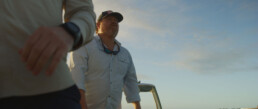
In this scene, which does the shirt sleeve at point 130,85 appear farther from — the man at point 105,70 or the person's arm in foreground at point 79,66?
the person's arm in foreground at point 79,66

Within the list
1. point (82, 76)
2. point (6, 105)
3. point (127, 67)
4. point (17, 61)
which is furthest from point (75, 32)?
point (127, 67)

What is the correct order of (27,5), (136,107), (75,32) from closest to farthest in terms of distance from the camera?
1. (75,32)
2. (27,5)
3. (136,107)

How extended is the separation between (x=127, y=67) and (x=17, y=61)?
9.86 feet

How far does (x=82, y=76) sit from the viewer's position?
10.9 ft

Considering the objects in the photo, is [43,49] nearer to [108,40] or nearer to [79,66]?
[79,66]

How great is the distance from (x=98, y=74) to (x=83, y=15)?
2.48 m

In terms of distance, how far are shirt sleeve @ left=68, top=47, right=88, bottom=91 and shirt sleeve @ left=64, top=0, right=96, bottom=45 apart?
84.6 inches

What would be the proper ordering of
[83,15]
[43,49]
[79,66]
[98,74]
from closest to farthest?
[43,49], [83,15], [79,66], [98,74]

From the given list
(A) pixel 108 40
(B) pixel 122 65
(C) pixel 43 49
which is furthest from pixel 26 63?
(A) pixel 108 40

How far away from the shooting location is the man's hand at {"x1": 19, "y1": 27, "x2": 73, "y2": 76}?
2.31 ft

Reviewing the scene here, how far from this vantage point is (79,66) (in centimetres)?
338

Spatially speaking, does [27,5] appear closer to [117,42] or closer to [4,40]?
[4,40]

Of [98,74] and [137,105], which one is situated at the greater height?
[98,74]

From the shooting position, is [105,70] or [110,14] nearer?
[105,70]
